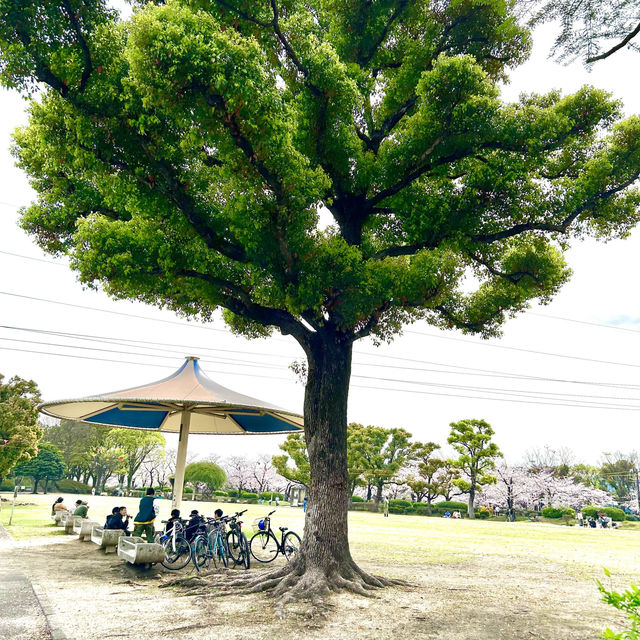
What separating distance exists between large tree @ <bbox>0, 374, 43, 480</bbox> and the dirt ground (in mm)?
14670

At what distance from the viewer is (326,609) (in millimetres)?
5727

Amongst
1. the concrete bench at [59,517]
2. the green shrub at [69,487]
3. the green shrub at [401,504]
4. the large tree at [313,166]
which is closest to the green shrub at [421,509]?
the green shrub at [401,504]

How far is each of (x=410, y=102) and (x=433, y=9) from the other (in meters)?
1.44

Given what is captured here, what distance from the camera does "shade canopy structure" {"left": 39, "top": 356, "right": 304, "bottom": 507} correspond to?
9820 mm

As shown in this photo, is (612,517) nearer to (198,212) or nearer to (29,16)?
(198,212)

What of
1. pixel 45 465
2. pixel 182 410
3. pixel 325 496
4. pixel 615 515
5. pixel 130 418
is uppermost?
pixel 182 410

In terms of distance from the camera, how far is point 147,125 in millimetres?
5441

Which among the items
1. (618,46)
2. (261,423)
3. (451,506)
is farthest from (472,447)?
(618,46)

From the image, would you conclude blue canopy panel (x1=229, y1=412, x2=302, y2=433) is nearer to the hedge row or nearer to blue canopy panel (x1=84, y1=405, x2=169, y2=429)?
blue canopy panel (x1=84, y1=405, x2=169, y2=429)

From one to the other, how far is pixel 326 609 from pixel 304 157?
210 inches

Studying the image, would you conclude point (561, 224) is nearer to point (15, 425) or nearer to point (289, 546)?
point (289, 546)

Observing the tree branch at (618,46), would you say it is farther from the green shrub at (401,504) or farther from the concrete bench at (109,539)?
the green shrub at (401,504)

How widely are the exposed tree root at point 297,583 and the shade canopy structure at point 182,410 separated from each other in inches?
132

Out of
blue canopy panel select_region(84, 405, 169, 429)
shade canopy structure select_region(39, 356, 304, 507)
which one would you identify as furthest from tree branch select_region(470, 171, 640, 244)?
blue canopy panel select_region(84, 405, 169, 429)
